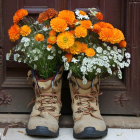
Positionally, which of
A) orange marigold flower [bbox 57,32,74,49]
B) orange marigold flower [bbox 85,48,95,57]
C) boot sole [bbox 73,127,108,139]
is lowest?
boot sole [bbox 73,127,108,139]

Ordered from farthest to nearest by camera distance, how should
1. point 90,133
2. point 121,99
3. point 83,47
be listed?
1. point 121,99
2. point 83,47
3. point 90,133

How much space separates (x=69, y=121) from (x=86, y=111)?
0.22 m

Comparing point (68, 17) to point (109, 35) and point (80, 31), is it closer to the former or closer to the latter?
point (80, 31)

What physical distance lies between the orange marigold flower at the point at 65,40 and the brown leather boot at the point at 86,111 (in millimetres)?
241

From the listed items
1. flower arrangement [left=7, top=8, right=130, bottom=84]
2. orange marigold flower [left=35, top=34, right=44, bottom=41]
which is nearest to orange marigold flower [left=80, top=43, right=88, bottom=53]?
flower arrangement [left=7, top=8, right=130, bottom=84]

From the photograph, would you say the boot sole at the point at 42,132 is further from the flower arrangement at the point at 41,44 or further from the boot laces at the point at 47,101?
the flower arrangement at the point at 41,44

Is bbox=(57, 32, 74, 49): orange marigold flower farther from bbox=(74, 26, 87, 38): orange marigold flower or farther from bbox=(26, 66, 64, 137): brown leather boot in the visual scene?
bbox=(26, 66, 64, 137): brown leather boot

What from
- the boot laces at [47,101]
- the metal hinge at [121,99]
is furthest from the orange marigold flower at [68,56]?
the metal hinge at [121,99]

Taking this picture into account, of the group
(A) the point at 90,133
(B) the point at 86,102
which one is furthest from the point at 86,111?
(A) the point at 90,133

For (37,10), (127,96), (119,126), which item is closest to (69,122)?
(119,126)

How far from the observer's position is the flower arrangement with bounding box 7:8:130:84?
1.11m

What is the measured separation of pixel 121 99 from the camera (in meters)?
1.47

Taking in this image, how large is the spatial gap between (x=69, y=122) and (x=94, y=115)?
9.6 inches

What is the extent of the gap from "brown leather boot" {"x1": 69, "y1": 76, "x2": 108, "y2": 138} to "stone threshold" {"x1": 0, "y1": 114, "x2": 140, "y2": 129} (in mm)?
171
